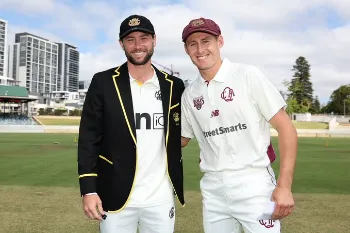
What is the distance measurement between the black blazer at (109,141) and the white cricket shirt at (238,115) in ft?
1.32

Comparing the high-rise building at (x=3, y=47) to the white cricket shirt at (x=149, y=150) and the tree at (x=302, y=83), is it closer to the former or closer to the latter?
the tree at (x=302, y=83)

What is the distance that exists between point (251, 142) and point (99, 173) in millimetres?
1253

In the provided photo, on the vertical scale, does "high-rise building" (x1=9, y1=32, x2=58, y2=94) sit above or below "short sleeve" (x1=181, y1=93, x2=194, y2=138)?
above

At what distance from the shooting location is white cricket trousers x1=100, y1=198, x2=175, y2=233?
118 inches

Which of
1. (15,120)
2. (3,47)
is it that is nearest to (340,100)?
(15,120)

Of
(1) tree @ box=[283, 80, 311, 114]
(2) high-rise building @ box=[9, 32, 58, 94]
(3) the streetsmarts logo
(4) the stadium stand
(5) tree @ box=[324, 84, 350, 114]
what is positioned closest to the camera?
(3) the streetsmarts logo

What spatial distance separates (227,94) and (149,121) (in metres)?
0.68

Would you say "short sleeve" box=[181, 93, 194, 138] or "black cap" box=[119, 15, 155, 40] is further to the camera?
"short sleeve" box=[181, 93, 194, 138]

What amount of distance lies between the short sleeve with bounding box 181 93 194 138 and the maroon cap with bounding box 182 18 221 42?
585mm

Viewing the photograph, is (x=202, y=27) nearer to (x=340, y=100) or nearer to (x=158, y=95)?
(x=158, y=95)

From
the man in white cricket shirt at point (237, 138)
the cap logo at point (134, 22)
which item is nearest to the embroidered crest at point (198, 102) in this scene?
the man in white cricket shirt at point (237, 138)

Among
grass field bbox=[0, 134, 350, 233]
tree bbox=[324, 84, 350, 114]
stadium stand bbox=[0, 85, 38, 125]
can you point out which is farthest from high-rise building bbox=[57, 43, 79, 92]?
grass field bbox=[0, 134, 350, 233]

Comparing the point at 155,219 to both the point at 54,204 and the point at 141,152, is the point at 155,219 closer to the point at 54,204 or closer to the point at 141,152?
the point at 141,152

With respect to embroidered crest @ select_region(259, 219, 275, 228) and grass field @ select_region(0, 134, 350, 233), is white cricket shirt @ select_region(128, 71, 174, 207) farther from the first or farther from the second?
grass field @ select_region(0, 134, 350, 233)
